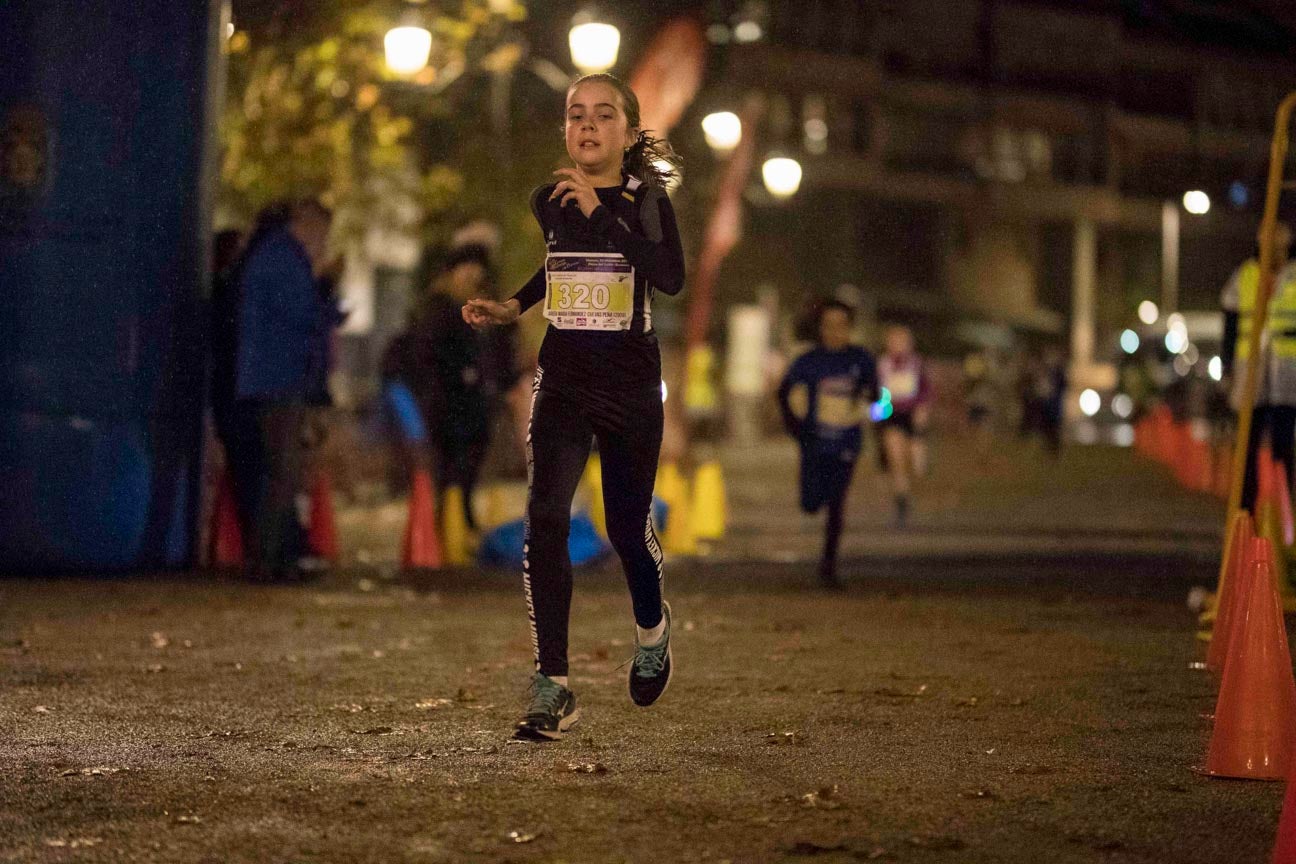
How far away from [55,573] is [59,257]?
1.68m

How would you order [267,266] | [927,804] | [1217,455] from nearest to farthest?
[927,804] → [267,266] → [1217,455]

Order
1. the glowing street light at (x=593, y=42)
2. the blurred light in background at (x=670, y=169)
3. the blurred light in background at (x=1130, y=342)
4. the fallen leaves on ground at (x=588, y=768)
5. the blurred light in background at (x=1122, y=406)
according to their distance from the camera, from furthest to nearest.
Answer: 1. the blurred light in background at (x=1130, y=342)
2. the blurred light in background at (x=1122, y=406)
3. the glowing street light at (x=593, y=42)
4. the blurred light in background at (x=670, y=169)
5. the fallen leaves on ground at (x=588, y=768)

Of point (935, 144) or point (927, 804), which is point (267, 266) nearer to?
point (927, 804)

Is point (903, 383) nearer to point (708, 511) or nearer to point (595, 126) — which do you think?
point (708, 511)

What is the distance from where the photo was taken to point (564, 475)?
6316 mm

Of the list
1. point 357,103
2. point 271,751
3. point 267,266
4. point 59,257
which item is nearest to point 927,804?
point 271,751

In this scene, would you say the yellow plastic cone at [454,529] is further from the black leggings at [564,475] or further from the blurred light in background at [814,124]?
the blurred light in background at [814,124]

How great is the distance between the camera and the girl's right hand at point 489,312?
631cm

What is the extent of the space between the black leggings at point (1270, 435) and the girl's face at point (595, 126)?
18.9 feet

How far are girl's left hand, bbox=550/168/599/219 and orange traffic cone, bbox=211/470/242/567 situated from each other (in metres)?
6.71

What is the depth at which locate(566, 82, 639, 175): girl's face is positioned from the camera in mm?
6348

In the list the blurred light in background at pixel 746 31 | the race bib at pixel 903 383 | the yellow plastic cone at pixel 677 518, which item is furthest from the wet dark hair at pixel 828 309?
the blurred light in background at pixel 746 31

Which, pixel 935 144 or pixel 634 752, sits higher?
pixel 935 144

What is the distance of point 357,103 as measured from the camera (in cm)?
2388
